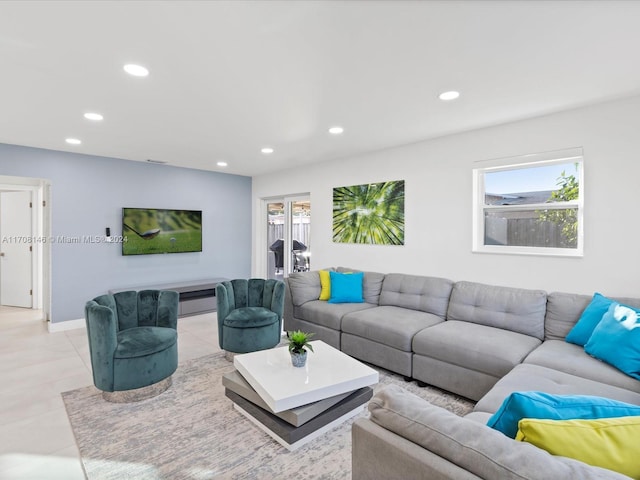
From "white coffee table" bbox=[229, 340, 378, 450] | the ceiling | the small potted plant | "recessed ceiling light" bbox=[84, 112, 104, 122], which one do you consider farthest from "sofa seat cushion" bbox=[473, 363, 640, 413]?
"recessed ceiling light" bbox=[84, 112, 104, 122]

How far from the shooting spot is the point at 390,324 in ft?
10.6

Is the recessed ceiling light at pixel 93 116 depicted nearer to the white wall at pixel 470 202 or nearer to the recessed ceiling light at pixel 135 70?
the recessed ceiling light at pixel 135 70

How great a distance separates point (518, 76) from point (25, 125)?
464cm

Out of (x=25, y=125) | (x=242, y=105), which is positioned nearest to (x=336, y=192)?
(x=242, y=105)

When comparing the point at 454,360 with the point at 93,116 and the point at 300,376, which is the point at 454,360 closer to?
the point at 300,376

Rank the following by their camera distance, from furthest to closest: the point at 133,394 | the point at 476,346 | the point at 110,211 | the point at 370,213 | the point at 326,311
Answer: the point at 110,211, the point at 370,213, the point at 326,311, the point at 133,394, the point at 476,346

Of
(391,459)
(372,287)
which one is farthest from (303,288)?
(391,459)

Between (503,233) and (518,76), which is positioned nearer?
(518,76)

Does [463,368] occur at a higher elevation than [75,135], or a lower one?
lower

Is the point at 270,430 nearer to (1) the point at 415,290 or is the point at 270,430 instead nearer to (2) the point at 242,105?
(1) the point at 415,290

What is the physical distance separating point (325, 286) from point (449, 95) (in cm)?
259

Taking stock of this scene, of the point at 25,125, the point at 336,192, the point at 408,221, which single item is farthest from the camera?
the point at 336,192

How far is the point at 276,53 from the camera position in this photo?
2.08m

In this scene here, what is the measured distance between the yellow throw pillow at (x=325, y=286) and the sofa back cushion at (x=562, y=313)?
2.32 m
